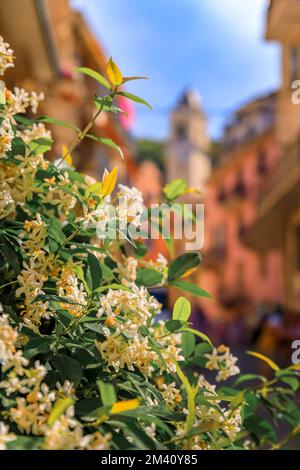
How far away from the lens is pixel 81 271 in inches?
52.7

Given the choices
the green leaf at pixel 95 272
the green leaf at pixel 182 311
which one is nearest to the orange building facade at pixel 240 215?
the green leaf at pixel 182 311

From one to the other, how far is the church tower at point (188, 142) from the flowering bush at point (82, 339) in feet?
175

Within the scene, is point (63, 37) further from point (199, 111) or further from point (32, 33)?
point (199, 111)

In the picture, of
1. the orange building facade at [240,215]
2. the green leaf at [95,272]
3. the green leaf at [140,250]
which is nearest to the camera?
the green leaf at [95,272]

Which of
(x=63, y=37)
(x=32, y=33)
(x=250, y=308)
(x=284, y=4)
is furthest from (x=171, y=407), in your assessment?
(x=250, y=308)

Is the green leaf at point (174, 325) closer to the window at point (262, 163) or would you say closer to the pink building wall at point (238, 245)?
the pink building wall at point (238, 245)

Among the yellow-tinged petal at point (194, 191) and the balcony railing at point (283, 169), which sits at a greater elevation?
the balcony railing at point (283, 169)

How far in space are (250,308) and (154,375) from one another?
3551 centimetres

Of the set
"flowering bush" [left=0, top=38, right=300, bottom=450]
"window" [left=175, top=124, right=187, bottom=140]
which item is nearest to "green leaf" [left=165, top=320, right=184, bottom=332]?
"flowering bush" [left=0, top=38, right=300, bottom=450]

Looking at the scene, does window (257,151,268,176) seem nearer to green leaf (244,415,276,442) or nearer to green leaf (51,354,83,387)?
green leaf (244,415,276,442)

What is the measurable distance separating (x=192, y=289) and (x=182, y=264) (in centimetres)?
7

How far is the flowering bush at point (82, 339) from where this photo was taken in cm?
107

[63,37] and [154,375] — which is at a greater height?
[63,37]

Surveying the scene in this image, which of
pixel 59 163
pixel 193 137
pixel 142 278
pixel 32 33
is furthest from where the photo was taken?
pixel 193 137
